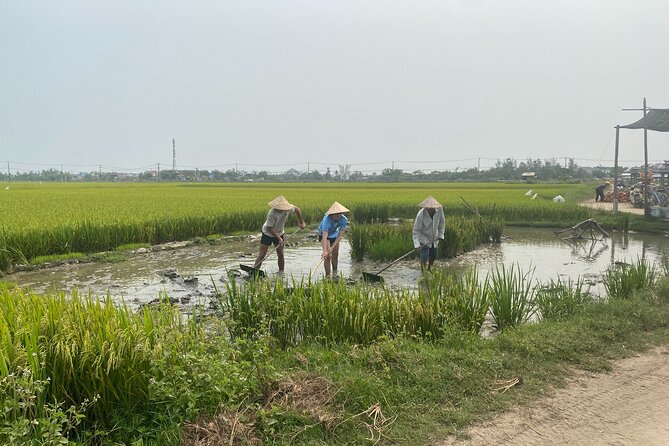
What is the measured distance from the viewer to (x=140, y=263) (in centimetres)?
1046

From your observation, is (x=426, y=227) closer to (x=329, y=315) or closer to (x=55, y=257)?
(x=329, y=315)

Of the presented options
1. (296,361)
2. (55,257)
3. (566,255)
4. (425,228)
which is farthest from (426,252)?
(55,257)

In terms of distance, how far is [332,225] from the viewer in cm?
844

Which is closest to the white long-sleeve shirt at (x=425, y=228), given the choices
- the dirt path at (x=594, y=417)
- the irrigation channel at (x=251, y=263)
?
the irrigation channel at (x=251, y=263)

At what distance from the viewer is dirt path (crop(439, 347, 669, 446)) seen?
10.5ft

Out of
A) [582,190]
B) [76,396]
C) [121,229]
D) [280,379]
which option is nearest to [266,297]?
[280,379]

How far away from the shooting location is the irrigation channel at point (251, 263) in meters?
8.08

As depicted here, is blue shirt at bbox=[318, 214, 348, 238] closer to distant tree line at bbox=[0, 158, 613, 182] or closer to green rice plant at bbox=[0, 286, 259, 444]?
green rice plant at bbox=[0, 286, 259, 444]

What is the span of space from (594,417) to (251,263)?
8034mm

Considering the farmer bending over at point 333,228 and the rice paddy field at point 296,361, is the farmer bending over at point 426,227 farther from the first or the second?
the rice paddy field at point 296,361

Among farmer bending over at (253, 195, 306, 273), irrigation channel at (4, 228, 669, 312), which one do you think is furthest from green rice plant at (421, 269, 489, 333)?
farmer bending over at (253, 195, 306, 273)

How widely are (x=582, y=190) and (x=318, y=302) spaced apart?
36536mm

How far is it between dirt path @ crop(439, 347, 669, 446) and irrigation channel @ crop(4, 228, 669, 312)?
3.19 metres

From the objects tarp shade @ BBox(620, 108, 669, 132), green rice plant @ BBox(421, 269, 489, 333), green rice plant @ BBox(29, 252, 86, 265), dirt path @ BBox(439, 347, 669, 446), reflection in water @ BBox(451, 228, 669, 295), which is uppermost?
tarp shade @ BBox(620, 108, 669, 132)
